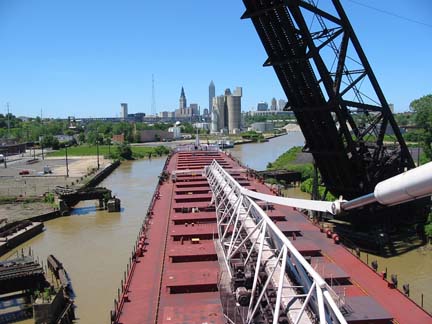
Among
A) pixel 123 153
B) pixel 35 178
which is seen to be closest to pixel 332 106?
pixel 35 178

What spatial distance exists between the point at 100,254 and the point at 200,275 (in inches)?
448

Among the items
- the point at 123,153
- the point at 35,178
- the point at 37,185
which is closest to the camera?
the point at 37,185

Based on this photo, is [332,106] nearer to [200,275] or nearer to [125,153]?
[200,275]

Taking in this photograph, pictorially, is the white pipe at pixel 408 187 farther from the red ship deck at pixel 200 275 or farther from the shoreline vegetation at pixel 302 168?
the shoreline vegetation at pixel 302 168

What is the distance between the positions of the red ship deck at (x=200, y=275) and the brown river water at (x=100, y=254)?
8.71ft

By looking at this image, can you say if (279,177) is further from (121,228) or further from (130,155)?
(130,155)

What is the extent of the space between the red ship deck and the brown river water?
8.71ft

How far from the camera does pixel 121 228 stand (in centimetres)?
3100

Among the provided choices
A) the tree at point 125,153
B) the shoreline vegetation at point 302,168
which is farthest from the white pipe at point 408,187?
the tree at point 125,153

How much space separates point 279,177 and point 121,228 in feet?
77.9

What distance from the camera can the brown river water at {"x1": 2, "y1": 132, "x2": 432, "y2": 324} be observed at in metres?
18.3

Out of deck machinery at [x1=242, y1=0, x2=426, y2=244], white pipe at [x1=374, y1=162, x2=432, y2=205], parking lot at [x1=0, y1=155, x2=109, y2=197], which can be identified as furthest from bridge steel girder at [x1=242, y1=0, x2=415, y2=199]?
parking lot at [x1=0, y1=155, x2=109, y2=197]

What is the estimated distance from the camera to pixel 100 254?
80.3 feet

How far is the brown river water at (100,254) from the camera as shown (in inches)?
722
